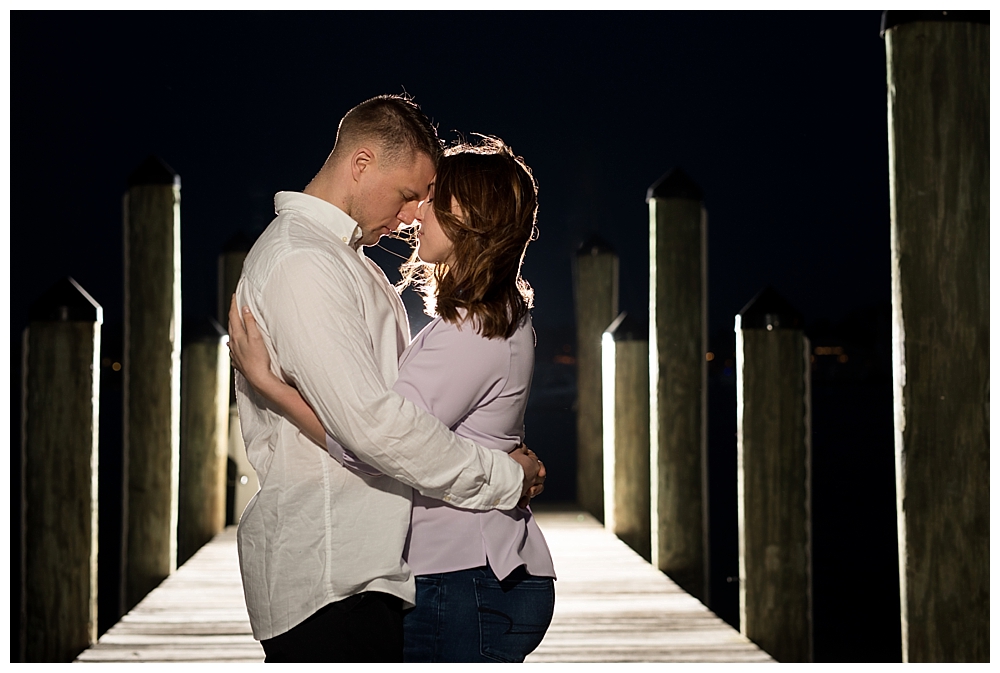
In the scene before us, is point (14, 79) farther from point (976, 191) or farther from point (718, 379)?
point (718, 379)

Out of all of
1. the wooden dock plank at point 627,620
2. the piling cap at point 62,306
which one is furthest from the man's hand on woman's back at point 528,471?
the piling cap at point 62,306

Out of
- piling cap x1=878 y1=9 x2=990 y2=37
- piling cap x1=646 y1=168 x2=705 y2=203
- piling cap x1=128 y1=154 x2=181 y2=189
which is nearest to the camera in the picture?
piling cap x1=878 y1=9 x2=990 y2=37

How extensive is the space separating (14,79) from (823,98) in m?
25.3

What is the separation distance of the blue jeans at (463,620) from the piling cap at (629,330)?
4.31m

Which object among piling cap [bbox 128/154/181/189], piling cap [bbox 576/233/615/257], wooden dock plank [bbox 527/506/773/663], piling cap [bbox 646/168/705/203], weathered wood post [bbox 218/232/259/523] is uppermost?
piling cap [bbox 128/154/181/189]

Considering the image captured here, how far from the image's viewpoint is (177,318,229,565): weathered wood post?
5789 mm

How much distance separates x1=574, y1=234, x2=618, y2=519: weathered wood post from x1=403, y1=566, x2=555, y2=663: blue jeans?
5.07 metres

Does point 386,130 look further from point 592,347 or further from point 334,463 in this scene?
point 592,347

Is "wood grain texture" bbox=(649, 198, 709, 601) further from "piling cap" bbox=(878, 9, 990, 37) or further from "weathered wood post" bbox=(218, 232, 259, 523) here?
"weathered wood post" bbox=(218, 232, 259, 523)

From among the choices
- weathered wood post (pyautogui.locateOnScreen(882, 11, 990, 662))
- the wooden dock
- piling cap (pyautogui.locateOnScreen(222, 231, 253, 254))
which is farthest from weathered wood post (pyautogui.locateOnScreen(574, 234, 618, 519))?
weathered wood post (pyautogui.locateOnScreen(882, 11, 990, 662))

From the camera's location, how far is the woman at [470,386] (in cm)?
165

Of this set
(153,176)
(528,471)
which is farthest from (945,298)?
(153,176)

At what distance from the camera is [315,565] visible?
1642 mm

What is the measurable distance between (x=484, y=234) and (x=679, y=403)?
350 cm
